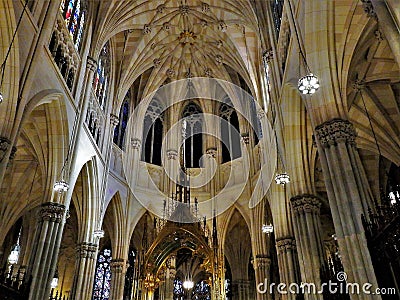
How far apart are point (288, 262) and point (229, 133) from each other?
11362 millimetres

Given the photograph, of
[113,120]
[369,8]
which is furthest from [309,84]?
[113,120]

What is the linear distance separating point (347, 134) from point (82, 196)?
1277 centimetres

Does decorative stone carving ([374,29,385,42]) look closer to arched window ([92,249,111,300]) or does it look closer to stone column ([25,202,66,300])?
stone column ([25,202,66,300])

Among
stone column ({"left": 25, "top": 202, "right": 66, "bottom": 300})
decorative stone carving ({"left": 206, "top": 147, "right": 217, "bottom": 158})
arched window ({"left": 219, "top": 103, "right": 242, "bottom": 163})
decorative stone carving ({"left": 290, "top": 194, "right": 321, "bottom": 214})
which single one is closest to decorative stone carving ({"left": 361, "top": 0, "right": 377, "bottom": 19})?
decorative stone carving ({"left": 290, "top": 194, "right": 321, "bottom": 214})

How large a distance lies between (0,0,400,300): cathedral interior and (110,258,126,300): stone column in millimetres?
68

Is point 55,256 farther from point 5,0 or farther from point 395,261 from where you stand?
point 395,261

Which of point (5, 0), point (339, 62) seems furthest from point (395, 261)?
point (5, 0)

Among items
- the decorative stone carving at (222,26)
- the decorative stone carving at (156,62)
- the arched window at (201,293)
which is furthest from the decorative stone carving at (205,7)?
the arched window at (201,293)

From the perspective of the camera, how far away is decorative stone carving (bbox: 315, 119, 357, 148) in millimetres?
9758

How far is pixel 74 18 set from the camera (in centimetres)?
1698

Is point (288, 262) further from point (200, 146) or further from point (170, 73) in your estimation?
point (170, 73)

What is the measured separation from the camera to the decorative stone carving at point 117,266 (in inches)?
797

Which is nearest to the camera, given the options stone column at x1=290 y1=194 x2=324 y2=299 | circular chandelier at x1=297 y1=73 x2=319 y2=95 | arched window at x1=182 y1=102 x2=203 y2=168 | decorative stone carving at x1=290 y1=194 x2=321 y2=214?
circular chandelier at x1=297 y1=73 x2=319 y2=95

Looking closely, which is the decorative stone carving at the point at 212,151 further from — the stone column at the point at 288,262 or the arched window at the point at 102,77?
the stone column at the point at 288,262
